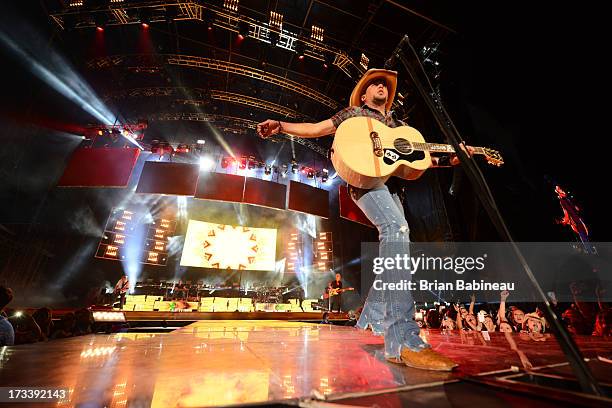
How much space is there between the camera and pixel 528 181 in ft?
25.0

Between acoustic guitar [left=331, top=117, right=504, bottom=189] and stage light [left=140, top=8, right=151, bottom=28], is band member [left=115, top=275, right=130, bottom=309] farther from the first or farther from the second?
acoustic guitar [left=331, top=117, right=504, bottom=189]

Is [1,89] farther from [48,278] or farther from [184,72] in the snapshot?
[48,278]

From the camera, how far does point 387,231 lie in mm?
1858

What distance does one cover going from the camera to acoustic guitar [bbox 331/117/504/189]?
194 cm

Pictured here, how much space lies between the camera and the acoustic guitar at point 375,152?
1.94m

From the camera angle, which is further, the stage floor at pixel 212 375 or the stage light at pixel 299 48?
the stage light at pixel 299 48

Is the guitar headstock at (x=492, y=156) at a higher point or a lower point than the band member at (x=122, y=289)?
higher

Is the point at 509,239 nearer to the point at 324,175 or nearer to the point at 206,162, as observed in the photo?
the point at 324,175

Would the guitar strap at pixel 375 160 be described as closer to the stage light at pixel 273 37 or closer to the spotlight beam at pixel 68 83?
the stage light at pixel 273 37

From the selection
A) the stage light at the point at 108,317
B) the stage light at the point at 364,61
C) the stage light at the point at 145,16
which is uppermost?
the stage light at the point at 145,16

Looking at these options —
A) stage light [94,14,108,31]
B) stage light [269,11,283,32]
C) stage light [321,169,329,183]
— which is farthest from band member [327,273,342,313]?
stage light [94,14,108,31]

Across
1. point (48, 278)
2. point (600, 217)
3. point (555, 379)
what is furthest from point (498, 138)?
point (48, 278)

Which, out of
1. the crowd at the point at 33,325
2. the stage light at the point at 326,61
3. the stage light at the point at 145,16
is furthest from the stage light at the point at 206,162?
the crowd at the point at 33,325

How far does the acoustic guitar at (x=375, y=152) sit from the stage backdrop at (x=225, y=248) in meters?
11.8
